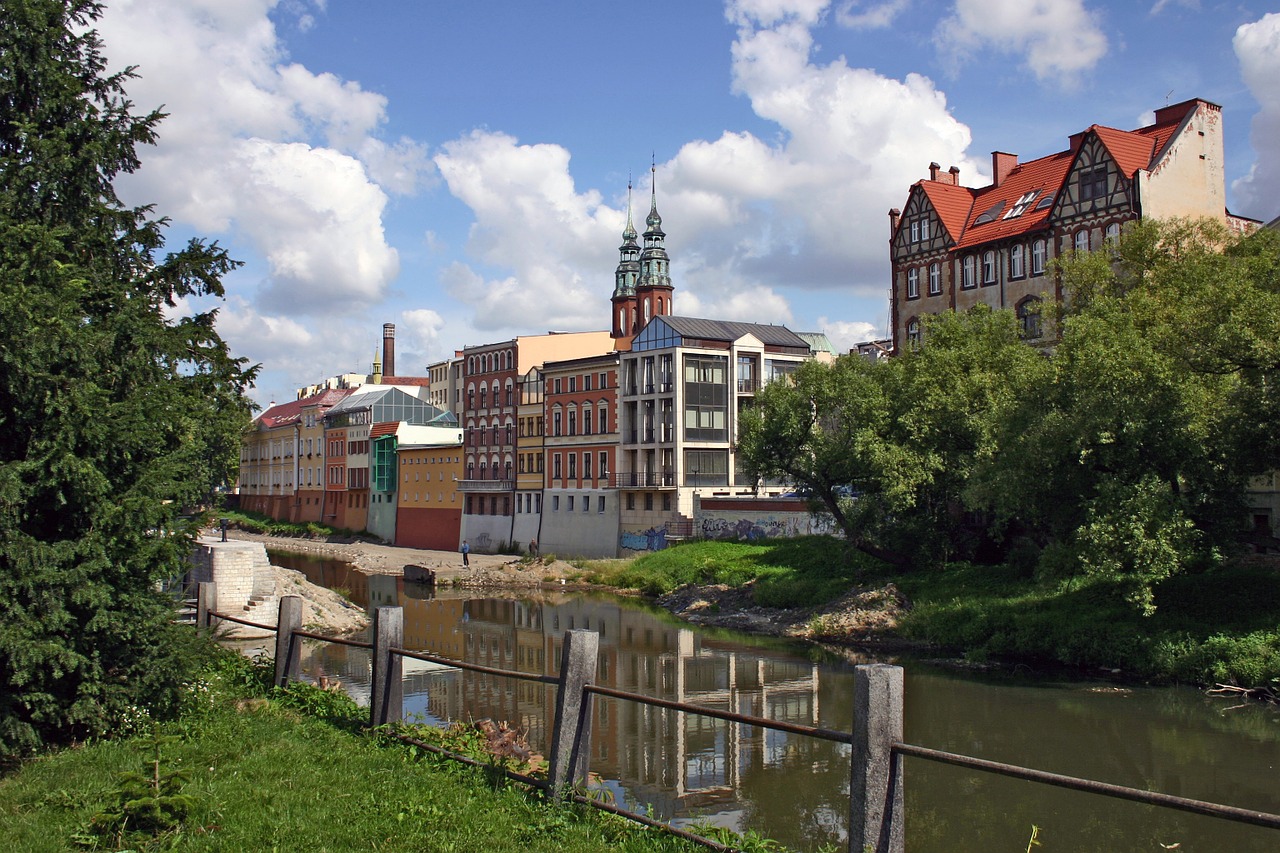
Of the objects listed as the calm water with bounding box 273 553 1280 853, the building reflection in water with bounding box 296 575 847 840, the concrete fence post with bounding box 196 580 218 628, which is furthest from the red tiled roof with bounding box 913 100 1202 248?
the concrete fence post with bounding box 196 580 218 628

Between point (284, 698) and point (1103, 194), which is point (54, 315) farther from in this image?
point (1103, 194)

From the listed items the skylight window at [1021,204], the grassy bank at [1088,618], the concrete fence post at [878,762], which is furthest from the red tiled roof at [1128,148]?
the concrete fence post at [878,762]

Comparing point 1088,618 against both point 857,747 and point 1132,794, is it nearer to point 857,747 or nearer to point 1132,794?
point 857,747

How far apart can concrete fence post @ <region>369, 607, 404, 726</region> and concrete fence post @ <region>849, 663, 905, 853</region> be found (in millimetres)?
5410

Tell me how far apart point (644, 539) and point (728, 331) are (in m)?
12.5

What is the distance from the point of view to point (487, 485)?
70250 millimetres

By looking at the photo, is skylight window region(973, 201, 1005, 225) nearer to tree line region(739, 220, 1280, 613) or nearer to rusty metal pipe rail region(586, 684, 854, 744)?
tree line region(739, 220, 1280, 613)

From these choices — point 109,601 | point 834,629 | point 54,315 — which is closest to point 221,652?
point 109,601

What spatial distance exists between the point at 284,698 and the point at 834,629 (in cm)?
2420

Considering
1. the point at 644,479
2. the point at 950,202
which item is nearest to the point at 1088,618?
the point at 950,202

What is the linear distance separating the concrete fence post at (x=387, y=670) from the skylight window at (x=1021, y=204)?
41.9 metres

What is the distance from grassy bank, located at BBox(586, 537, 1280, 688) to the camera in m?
24.2

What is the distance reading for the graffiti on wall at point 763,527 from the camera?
158ft

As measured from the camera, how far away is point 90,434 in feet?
31.4
